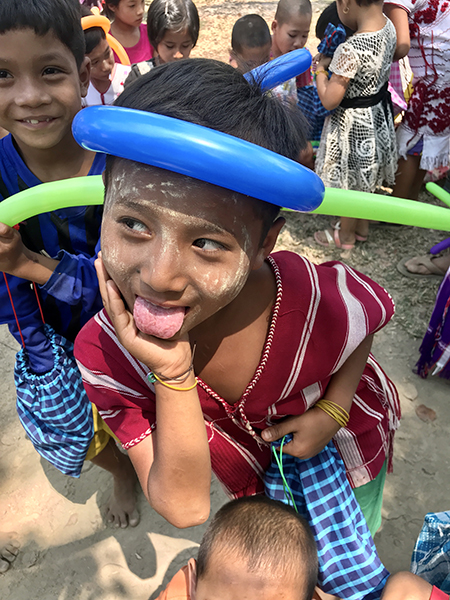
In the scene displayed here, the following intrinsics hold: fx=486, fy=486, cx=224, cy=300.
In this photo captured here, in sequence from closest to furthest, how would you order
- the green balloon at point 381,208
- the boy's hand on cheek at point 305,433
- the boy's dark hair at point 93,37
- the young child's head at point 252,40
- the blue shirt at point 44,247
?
the green balloon at point 381,208, the boy's hand on cheek at point 305,433, the blue shirt at point 44,247, the boy's dark hair at point 93,37, the young child's head at point 252,40

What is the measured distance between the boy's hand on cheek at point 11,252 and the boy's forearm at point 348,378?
98 centimetres

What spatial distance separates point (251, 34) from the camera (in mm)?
3773

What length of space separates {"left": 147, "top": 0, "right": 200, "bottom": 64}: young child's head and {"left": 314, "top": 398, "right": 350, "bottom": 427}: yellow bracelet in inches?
111

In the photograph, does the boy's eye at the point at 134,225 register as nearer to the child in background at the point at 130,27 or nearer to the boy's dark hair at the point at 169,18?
the boy's dark hair at the point at 169,18

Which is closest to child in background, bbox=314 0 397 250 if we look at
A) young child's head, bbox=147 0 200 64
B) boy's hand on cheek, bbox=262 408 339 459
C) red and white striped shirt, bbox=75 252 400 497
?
young child's head, bbox=147 0 200 64

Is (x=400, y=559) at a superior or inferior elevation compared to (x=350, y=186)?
inferior

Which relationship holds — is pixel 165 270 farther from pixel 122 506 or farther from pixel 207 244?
pixel 122 506

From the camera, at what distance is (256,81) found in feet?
3.40

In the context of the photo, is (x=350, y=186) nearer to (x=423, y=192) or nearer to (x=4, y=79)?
(x=423, y=192)

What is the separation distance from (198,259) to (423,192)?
13.8 ft

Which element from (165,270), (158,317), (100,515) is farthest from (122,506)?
(165,270)

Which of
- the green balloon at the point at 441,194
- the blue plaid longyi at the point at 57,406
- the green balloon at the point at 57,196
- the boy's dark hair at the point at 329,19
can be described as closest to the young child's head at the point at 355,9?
the boy's dark hair at the point at 329,19

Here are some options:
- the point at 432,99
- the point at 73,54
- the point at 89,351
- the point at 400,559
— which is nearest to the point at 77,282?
the point at 89,351

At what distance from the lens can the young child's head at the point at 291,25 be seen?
380 cm
